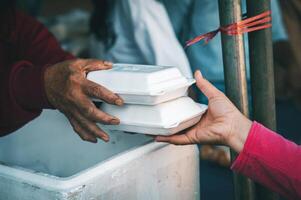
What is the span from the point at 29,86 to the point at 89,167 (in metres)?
0.34

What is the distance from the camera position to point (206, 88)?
149 centimetres

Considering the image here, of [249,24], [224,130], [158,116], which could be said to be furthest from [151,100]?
[249,24]

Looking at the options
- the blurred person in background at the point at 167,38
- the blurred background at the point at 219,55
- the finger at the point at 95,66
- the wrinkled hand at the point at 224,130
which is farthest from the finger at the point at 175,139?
the blurred background at the point at 219,55

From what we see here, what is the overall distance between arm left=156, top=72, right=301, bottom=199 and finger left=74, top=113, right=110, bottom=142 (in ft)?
0.56

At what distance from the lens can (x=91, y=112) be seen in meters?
1.40

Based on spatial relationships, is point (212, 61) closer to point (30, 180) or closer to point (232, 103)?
point (232, 103)

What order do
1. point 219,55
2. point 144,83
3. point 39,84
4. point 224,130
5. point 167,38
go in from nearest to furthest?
point 144,83 < point 224,130 < point 39,84 < point 167,38 < point 219,55

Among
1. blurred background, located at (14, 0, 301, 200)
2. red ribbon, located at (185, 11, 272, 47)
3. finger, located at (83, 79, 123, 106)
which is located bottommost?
blurred background, located at (14, 0, 301, 200)

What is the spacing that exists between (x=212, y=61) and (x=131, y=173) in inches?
65.1

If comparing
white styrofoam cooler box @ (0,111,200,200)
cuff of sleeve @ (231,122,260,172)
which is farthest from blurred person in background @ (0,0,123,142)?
cuff of sleeve @ (231,122,260,172)

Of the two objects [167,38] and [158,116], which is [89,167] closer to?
[158,116]

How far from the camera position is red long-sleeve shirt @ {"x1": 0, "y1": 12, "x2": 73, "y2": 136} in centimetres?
157

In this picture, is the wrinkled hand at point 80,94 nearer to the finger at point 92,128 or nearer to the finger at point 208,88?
the finger at point 92,128

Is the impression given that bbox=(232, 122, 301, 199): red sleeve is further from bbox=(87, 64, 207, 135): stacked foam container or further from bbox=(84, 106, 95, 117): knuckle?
bbox=(84, 106, 95, 117): knuckle
